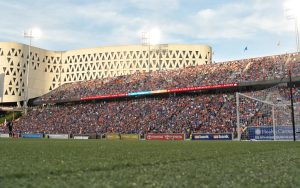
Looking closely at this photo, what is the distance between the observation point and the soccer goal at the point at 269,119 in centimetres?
3312

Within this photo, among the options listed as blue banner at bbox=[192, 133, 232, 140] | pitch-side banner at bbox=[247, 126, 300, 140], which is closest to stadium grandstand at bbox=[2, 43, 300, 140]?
blue banner at bbox=[192, 133, 232, 140]

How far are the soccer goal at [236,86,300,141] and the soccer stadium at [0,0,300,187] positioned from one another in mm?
110

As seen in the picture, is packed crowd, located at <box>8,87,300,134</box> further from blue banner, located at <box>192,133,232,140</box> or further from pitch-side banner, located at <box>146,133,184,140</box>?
pitch-side banner, located at <box>146,133,184,140</box>

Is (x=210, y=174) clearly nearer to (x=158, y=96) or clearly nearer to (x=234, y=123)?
(x=234, y=123)

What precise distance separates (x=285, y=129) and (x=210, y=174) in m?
29.1

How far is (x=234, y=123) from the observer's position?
45.2m

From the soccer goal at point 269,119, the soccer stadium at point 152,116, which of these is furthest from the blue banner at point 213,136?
the soccer goal at point 269,119

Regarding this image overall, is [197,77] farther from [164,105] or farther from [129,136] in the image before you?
[129,136]

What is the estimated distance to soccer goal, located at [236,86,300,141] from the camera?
33125 millimetres

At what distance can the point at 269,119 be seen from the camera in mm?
36781

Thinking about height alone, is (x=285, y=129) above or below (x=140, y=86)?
below

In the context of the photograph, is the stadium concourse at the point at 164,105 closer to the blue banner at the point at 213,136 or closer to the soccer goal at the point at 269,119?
the soccer goal at the point at 269,119

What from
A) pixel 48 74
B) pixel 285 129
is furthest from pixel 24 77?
pixel 285 129

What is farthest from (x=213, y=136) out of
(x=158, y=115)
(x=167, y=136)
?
(x=158, y=115)
